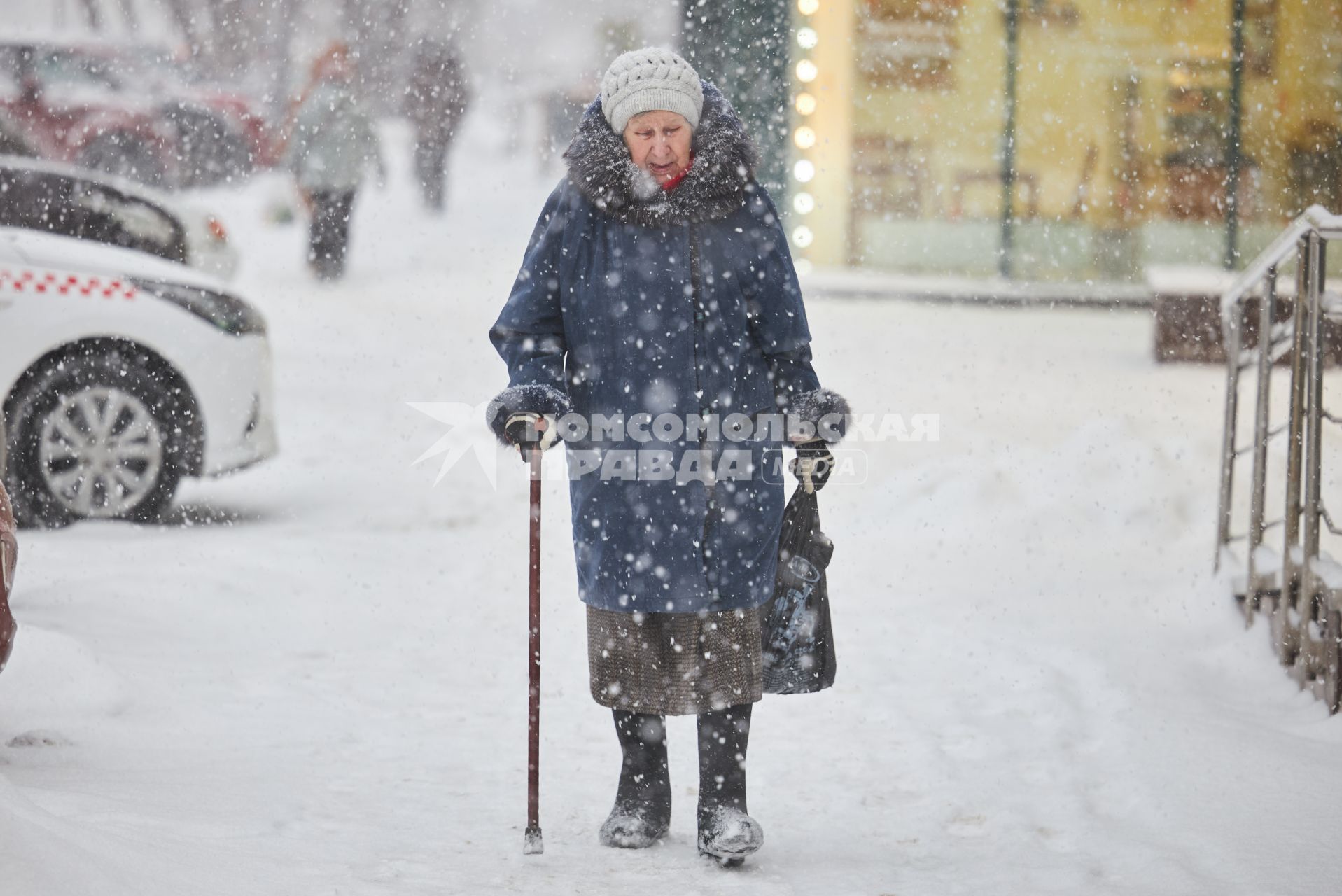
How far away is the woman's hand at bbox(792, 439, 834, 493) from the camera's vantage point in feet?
12.0

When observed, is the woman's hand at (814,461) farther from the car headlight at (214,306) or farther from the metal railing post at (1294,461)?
the car headlight at (214,306)

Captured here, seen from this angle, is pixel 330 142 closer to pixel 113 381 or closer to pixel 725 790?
pixel 113 381

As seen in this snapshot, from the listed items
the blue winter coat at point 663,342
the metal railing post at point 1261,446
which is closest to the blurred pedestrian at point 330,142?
the metal railing post at point 1261,446

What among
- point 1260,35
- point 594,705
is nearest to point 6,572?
point 594,705

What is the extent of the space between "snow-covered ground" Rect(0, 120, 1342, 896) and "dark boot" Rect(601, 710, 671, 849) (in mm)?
55

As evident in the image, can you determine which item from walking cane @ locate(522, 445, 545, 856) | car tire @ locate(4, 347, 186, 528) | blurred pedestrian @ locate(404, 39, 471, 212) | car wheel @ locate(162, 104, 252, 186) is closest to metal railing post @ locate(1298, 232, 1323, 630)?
walking cane @ locate(522, 445, 545, 856)

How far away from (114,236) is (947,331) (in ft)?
23.2

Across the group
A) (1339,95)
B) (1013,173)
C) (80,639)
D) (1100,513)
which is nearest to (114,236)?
(80,639)

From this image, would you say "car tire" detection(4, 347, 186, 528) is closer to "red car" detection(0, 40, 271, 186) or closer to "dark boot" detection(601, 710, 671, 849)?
"dark boot" detection(601, 710, 671, 849)

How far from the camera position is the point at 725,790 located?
3.62 m

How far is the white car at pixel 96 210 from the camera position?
26.9 ft

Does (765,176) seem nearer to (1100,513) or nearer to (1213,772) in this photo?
(1100,513)

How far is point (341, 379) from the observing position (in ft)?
37.8

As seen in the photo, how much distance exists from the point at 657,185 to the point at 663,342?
0.34 m
